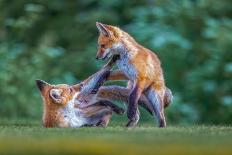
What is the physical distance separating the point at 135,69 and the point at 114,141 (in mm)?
1803

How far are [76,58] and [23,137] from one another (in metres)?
6.72

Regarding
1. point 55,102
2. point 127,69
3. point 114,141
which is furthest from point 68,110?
point 114,141

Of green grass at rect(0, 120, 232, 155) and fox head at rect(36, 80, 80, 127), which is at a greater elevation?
green grass at rect(0, 120, 232, 155)

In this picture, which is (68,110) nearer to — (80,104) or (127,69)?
(80,104)

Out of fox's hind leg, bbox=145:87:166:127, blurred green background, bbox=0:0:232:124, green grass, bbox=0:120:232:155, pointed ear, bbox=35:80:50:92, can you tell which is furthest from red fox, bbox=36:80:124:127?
blurred green background, bbox=0:0:232:124

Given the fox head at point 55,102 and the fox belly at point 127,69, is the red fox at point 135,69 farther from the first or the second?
the fox head at point 55,102

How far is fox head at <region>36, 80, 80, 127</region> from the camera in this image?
25.7ft

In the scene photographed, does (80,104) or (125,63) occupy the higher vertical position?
(125,63)

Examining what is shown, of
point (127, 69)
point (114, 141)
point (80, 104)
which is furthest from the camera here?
point (80, 104)

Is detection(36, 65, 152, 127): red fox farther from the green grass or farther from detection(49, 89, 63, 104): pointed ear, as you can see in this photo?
the green grass

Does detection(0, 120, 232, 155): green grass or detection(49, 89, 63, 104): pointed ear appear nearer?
detection(0, 120, 232, 155): green grass

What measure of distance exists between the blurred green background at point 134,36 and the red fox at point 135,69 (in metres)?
3.60

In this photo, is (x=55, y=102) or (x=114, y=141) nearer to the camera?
(x=114, y=141)

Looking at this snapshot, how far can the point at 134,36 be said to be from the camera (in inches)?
496
